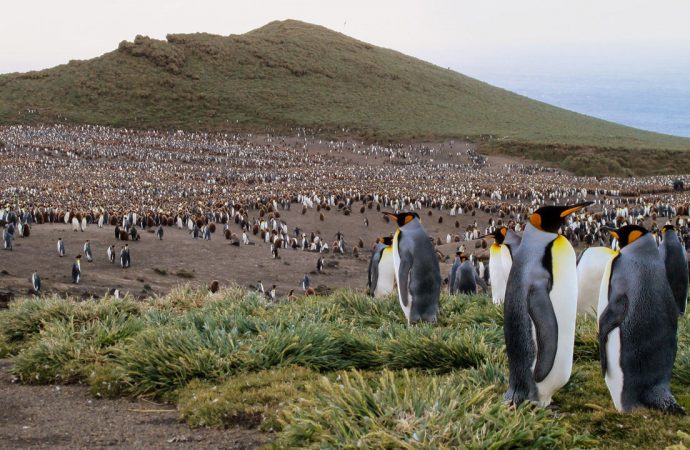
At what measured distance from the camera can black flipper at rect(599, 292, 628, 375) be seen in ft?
16.3

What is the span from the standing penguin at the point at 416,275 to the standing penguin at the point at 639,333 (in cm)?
352

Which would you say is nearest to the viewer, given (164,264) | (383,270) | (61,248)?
(383,270)

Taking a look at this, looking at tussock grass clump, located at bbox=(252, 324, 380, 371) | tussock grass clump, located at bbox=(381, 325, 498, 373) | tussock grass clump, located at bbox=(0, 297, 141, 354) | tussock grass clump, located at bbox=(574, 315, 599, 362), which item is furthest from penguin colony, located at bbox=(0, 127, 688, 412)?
tussock grass clump, located at bbox=(0, 297, 141, 354)

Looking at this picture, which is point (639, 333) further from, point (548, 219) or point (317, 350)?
point (317, 350)

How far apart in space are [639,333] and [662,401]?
0.48 meters

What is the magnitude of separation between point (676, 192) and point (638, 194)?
99.0 inches

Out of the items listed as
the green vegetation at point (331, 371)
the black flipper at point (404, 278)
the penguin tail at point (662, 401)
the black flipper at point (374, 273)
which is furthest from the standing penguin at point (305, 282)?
the penguin tail at point (662, 401)

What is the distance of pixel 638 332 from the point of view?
16.0 feet

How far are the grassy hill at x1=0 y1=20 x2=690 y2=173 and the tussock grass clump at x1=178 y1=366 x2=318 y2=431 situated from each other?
6055 centimetres

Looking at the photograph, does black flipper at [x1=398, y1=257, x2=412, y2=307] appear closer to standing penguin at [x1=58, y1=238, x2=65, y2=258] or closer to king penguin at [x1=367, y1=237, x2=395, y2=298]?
king penguin at [x1=367, y1=237, x2=395, y2=298]

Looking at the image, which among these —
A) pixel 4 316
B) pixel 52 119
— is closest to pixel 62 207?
pixel 4 316

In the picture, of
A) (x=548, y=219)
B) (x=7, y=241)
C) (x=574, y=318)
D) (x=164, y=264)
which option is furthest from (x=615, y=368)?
(x=7, y=241)

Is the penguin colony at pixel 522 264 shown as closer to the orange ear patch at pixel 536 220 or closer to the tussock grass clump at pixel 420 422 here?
the orange ear patch at pixel 536 220

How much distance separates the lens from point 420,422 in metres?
4.07
